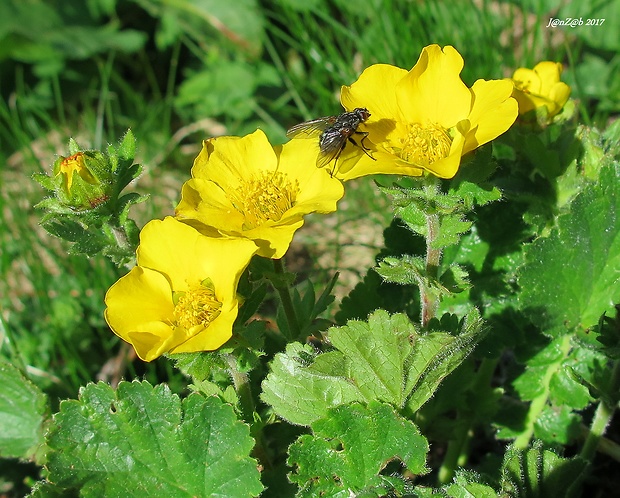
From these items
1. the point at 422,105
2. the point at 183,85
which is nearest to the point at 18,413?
the point at 422,105

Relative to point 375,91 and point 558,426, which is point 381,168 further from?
point 558,426

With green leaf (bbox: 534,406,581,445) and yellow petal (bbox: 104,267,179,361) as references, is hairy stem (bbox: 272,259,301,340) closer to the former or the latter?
yellow petal (bbox: 104,267,179,361)

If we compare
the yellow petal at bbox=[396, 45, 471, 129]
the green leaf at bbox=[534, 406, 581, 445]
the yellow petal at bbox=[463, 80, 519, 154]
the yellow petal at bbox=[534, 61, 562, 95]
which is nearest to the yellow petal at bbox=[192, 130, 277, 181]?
the yellow petal at bbox=[396, 45, 471, 129]

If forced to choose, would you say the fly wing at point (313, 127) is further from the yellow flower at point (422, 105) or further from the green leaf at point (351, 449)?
the green leaf at point (351, 449)

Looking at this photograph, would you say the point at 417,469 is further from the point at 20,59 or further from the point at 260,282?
the point at 20,59

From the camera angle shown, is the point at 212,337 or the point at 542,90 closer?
the point at 212,337
